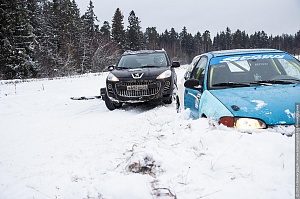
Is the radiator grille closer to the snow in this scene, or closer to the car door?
the car door

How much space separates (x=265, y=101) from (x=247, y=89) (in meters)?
0.56

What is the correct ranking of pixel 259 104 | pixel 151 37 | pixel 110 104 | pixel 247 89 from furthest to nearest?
pixel 151 37
pixel 110 104
pixel 247 89
pixel 259 104

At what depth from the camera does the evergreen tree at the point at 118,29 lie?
54.4 m

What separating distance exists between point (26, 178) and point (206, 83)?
3.03 m

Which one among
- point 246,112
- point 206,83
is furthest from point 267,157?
point 206,83

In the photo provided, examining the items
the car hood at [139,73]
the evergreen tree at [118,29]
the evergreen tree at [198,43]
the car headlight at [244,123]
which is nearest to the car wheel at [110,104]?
the car hood at [139,73]

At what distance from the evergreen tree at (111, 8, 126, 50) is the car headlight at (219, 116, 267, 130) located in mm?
52075

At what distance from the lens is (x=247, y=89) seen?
4105mm

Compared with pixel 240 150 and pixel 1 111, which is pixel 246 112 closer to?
pixel 240 150

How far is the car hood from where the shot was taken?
751 centimetres

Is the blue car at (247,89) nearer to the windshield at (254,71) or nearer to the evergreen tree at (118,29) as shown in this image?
the windshield at (254,71)

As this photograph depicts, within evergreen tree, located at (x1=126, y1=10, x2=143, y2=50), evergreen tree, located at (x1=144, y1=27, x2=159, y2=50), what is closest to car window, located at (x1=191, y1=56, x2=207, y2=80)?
evergreen tree, located at (x1=126, y1=10, x2=143, y2=50)

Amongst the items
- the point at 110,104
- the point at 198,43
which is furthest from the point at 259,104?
the point at 198,43

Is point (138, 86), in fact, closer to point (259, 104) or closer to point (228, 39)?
point (259, 104)
